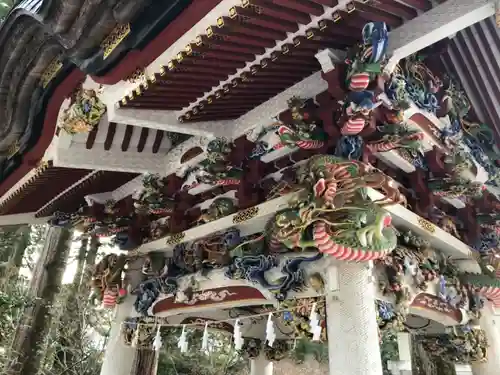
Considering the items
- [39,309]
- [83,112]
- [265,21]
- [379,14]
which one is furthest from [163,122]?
[39,309]

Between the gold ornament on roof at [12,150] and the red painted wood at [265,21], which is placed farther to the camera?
the gold ornament on roof at [12,150]

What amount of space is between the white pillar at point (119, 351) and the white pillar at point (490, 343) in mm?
Answer: 5237

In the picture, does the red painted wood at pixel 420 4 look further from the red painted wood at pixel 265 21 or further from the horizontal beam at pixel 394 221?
the horizontal beam at pixel 394 221

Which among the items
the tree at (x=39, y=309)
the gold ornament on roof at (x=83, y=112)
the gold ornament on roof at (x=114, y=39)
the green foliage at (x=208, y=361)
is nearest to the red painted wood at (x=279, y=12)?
the gold ornament on roof at (x=114, y=39)

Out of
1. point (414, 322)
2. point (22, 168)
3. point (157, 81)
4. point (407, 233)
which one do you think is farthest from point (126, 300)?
point (414, 322)

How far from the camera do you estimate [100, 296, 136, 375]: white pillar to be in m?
6.54

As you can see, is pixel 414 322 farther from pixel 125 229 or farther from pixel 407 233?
pixel 125 229

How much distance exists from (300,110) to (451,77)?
2.94 meters

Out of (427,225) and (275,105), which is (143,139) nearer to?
(275,105)

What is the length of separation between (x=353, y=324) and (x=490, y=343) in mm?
3609

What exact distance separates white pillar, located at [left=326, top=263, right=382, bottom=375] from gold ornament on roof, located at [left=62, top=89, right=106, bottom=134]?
10.3 ft

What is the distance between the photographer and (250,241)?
5102 millimetres

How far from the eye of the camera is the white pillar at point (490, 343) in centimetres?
599

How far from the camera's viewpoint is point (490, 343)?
6.09 metres
